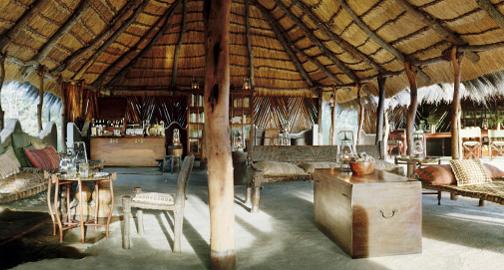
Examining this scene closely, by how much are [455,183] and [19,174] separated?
5.87 meters

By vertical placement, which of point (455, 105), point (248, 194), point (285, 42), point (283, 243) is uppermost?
point (285, 42)

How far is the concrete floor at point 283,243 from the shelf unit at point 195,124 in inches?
239

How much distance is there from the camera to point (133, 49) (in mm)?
10336

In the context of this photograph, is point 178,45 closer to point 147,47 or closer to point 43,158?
point 147,47

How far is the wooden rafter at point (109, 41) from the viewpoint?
8.28 m

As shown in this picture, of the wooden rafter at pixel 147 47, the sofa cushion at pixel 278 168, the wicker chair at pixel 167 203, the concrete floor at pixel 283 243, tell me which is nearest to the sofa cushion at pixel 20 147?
the concrete floor at pixel 283 243

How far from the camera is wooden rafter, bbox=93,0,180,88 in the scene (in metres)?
9.67

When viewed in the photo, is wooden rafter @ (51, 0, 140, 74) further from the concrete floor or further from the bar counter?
the concrete floor

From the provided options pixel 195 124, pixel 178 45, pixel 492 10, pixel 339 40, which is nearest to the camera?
pixel 492 10

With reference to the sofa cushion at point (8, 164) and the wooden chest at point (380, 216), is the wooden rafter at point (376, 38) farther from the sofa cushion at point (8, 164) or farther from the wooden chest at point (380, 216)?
the sofa cushion at point (8, 164)

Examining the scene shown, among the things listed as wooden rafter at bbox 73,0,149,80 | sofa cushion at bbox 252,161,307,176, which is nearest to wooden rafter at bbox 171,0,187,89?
wooden rafter at bbox 73,0,149,80

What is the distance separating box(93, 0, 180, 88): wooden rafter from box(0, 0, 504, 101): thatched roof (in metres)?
0.03

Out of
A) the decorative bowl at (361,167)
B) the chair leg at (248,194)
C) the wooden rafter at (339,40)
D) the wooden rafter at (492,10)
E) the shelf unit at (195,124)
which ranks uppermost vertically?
the wooden rafter at (339,40)

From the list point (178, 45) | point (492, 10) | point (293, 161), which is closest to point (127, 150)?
point (178, 45)
